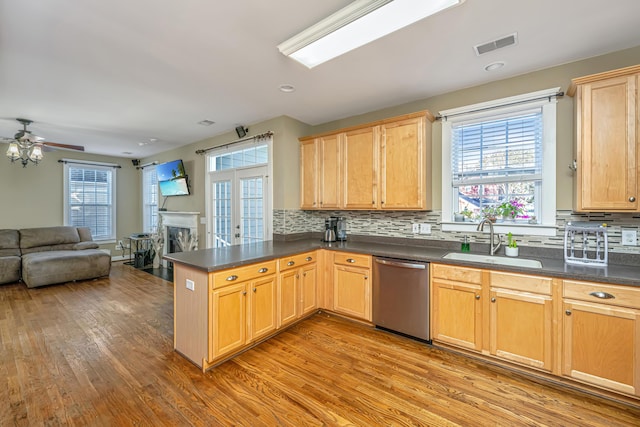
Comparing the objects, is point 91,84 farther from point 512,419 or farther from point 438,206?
point 512,419

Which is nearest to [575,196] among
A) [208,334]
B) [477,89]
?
[477,89]

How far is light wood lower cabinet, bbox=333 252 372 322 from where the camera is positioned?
304 centimetres

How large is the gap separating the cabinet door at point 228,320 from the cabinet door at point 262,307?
82 mm

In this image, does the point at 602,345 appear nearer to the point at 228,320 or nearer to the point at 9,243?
the point at 228,320

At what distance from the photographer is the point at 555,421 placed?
174cm

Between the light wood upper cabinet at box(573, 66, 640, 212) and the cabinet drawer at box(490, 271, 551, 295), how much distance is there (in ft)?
2.32

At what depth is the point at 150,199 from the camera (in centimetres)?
694

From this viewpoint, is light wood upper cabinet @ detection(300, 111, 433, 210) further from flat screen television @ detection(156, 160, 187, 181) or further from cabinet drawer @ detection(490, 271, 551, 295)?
flat screen television @ detection(156, 160, 187, 181)

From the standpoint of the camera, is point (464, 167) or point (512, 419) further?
point (464, 167)

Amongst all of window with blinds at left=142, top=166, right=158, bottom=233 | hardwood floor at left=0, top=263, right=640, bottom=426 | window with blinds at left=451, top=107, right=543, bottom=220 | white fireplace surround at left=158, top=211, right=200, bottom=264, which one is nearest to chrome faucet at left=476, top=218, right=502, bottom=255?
window with blinds at left=451, top=107, right=543, bottom=220

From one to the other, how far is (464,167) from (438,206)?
505mm

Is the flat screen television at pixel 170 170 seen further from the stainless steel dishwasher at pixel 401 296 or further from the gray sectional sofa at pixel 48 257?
the stainless steel dishwasher at pixel 401 296

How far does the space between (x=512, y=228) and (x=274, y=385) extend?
2644mm

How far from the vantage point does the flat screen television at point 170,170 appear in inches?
215
